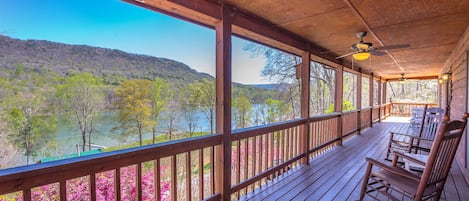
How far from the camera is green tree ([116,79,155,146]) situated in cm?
276

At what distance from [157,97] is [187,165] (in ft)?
5.20

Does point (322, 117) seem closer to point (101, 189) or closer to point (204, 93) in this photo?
point (204, 93)

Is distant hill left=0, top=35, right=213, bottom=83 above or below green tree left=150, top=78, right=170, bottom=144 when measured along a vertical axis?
above

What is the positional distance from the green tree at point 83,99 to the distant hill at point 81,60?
0.11 m

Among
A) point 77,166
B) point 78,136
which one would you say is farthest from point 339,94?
point 77,166

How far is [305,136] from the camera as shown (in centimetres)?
391

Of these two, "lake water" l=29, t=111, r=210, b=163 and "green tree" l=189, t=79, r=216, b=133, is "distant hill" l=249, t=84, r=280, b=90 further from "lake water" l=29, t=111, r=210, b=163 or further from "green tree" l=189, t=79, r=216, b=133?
"lake water" l=29, t=111, r=210, b=163

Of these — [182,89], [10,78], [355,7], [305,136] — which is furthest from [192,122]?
[355,7]

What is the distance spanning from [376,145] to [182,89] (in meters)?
4.84

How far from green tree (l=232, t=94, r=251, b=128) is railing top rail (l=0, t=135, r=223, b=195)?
3.21 meters

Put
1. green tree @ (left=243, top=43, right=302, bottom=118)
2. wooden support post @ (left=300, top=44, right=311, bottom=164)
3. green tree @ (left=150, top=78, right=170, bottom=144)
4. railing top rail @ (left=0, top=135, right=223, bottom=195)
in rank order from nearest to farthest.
Result: railing top rail @ (left=0, top=135, right=223, bottom=195)
green tree @ (left=150, top=78, right=170, bottom=144)
wooden support post @ (left=300, top=44, right=311, bottom=164)
green tree @ (left=243, top=43, right=302, bottom=118)

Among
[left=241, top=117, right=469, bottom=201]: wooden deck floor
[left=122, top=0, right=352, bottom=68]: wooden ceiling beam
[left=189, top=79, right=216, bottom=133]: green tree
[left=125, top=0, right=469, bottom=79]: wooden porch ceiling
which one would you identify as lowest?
[left=241, top=117, right=469, bottom=201]: wooden deck floor

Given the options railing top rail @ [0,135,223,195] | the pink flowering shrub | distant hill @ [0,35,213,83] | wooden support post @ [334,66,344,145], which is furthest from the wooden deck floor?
distant hill @ [0,35,213,83]

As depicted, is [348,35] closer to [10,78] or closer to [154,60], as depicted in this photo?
[154,60]
